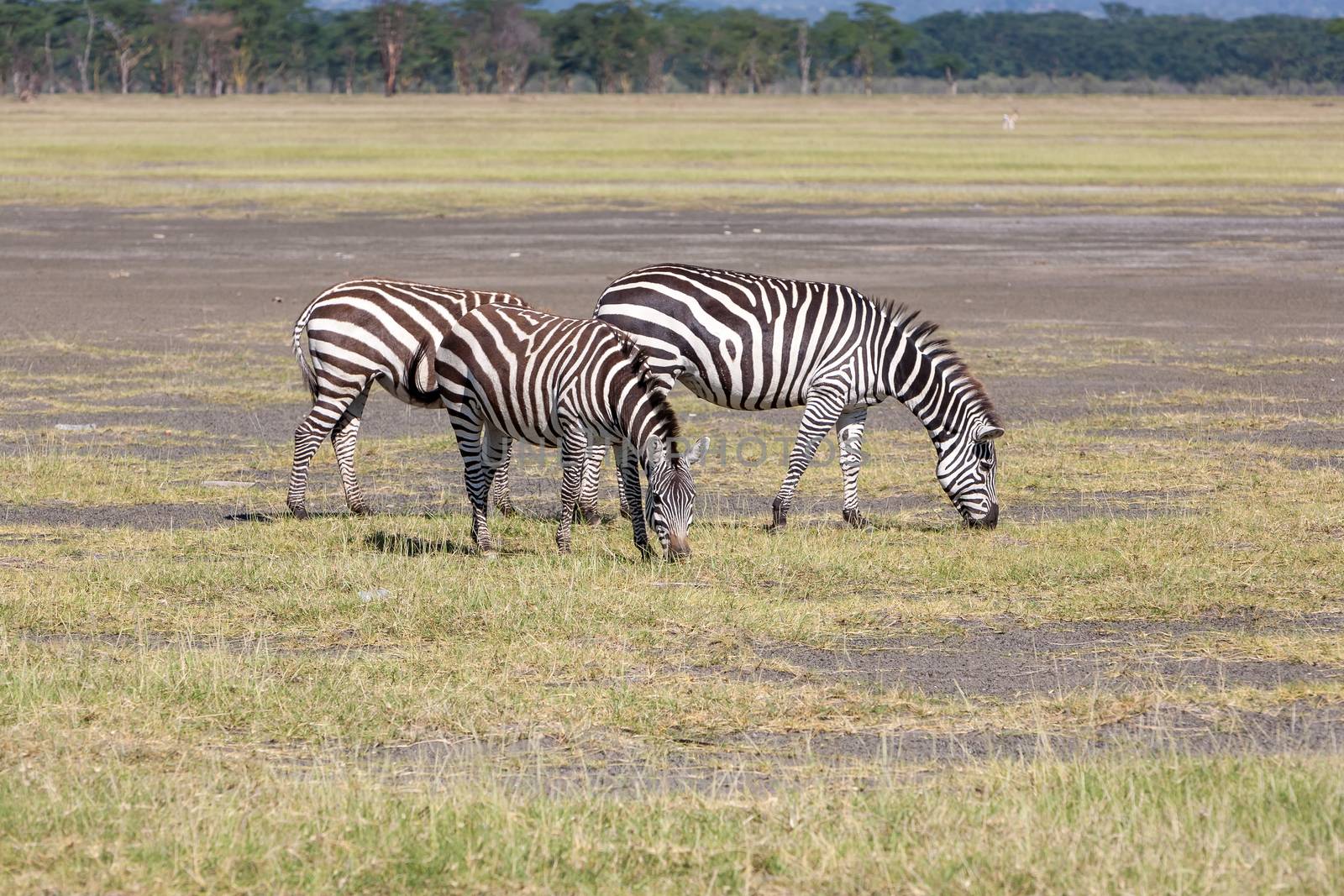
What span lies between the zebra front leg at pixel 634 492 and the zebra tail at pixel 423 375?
1.80 m

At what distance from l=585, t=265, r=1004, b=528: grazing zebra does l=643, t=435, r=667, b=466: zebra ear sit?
199 centimetres

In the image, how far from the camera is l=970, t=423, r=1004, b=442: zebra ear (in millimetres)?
12000

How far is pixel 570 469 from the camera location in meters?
10.9

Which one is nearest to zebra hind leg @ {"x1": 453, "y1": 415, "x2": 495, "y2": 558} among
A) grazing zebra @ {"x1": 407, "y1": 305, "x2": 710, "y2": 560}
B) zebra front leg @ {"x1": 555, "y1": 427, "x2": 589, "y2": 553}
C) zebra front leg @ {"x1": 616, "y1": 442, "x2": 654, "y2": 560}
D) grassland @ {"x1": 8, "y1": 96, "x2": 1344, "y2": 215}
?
grazing zebra @ {"x1": 407, "y1": 305, "x2": 710, "y2": 560}

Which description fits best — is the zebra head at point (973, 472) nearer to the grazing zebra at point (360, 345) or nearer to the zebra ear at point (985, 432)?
the zebra ear at point (985, 432)

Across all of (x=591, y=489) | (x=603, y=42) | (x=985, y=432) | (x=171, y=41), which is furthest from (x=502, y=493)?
(x=603, y=42)

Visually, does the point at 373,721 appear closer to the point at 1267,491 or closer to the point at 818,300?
the point at 818,300

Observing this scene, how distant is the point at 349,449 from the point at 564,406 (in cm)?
243

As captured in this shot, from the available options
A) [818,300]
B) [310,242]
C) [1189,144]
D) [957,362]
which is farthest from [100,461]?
[1189,144]

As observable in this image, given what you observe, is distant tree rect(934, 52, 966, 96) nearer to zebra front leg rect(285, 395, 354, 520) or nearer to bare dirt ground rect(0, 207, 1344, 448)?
bare dirt ground rect(0, 207, 1344, 448)

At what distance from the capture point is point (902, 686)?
8.06 meters

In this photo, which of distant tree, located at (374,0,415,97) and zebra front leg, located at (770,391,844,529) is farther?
distant tree, located at (374,0,415,97)

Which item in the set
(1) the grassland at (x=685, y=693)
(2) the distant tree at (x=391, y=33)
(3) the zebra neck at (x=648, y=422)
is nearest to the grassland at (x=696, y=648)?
(1) the grassland at (x=685, y=693)

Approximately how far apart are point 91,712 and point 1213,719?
464 cm
